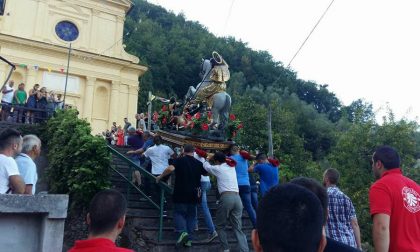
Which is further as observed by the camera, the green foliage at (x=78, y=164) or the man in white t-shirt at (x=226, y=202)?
the green foliage at (x=78, y=164)

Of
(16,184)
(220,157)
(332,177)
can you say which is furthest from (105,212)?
(220,157)

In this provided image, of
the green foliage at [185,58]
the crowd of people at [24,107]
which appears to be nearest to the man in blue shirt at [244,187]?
the crowd of people at [24,107]

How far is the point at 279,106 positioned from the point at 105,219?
38530 millimetres

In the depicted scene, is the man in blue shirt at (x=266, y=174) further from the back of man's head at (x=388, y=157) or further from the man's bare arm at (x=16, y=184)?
the man's bare arm at (x=16, y=184)

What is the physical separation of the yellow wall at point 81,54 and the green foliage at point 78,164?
2195 centimetres

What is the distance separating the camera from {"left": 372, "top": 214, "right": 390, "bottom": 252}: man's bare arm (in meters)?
3.26

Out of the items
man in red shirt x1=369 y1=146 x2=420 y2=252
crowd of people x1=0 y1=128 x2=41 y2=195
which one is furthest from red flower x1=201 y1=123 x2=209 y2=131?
man in red shirt x1=369 y1=146 x2=420 y2=252

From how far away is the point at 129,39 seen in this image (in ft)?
164

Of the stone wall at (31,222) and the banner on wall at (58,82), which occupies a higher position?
the banner on wall at (58,82)

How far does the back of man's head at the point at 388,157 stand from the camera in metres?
3.62

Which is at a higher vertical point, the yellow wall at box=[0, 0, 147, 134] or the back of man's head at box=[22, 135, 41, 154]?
the yellow wall at box=[0, 0, 147, 134]

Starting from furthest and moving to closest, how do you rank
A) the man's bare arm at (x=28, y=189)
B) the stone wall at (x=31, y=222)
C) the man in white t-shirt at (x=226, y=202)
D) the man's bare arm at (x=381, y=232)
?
the man in white t-shirt at (x=226, y=202), the man's bare arm at (x=28, y=189), the stone wall at (x=31, y=222), the man's bare arm at (x=381, y=232)

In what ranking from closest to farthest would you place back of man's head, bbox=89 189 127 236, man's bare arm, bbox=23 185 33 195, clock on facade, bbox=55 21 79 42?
back of man's head, bbox=89 189 127 236
man's bare arm, bbox=23 185 33 195
clock on facade, bbox=55 21 79 42

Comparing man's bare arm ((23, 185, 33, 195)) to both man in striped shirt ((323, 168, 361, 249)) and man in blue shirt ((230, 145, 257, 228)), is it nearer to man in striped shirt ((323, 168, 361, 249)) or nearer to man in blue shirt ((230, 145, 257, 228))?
man in striped shirt ((323, 168, 361, 249))
